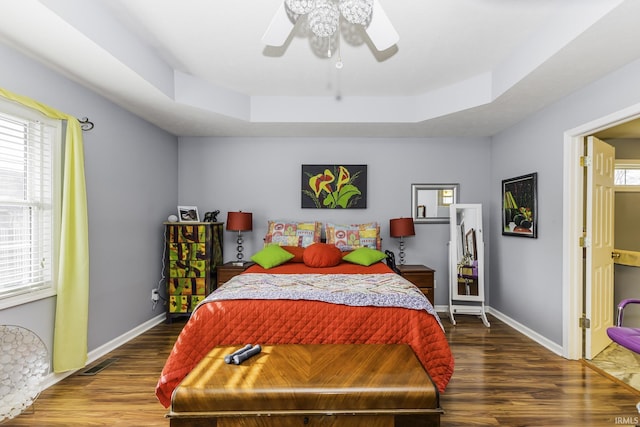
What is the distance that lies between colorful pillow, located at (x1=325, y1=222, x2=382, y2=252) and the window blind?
286cm

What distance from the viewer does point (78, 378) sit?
278 centimetres

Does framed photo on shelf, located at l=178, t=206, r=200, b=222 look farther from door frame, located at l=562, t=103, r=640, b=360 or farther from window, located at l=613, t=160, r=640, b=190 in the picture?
window, located at l=613, t=160, r=640, b=190

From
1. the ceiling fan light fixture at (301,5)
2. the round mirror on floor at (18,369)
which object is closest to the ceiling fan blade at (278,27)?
the ceiling fan light fixture at (301,5)

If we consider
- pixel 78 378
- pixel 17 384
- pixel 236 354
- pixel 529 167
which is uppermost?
pixel 529 167

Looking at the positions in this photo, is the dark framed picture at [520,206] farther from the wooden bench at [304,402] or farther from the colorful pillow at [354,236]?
the wooden bench at [304,402]

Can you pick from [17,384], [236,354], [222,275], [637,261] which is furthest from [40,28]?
[637,261]

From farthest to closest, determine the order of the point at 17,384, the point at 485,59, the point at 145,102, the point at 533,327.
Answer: the point at 533,327, the point at 145,102, the point at 485,59, the point at 17,384

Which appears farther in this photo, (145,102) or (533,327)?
(533,327)

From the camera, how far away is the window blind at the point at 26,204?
7.89 ft

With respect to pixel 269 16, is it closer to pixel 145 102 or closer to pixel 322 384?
pixel 145 102

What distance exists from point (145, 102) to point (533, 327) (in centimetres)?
469

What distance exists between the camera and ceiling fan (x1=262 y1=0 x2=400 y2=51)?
178cm

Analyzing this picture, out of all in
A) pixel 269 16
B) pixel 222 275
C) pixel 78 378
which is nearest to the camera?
pixel 269 16

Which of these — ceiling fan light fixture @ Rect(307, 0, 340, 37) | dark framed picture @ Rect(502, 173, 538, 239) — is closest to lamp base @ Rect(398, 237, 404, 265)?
dark framed picture @ Rect(502, 173, 538, 239)
